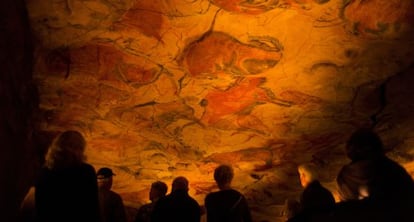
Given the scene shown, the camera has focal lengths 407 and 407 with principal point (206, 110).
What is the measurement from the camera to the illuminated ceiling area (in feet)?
15.9

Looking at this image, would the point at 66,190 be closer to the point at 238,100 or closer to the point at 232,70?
the point at 232,70

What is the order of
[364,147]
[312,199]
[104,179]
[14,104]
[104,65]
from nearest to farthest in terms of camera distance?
1. [364,147]
2. [312,199]
3. [104,179]
4. [14,104]
5. [104,65]

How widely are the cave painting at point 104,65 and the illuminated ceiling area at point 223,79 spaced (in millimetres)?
14

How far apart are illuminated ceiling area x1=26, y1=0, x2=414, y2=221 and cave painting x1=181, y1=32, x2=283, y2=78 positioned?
0.5 inches

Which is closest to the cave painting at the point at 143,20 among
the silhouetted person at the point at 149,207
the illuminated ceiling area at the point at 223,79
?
the illuminated ceiling area at the point at 223,79

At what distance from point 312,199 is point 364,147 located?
83 cm

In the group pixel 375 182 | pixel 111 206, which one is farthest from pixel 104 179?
pixel 375 182

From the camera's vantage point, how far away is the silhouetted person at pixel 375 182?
282cm

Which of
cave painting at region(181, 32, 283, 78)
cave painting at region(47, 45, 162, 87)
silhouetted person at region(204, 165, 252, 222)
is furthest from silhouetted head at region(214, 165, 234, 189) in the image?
cave painting at region(47, 45, 162, 87)

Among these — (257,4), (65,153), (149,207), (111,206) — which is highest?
(257,4)

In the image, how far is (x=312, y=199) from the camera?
379cm

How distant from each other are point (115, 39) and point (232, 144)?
9.43ft

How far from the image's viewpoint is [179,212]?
12.0 feet

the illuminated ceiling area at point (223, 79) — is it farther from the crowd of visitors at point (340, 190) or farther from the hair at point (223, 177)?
the crowd of visitors at point (340, 190)
